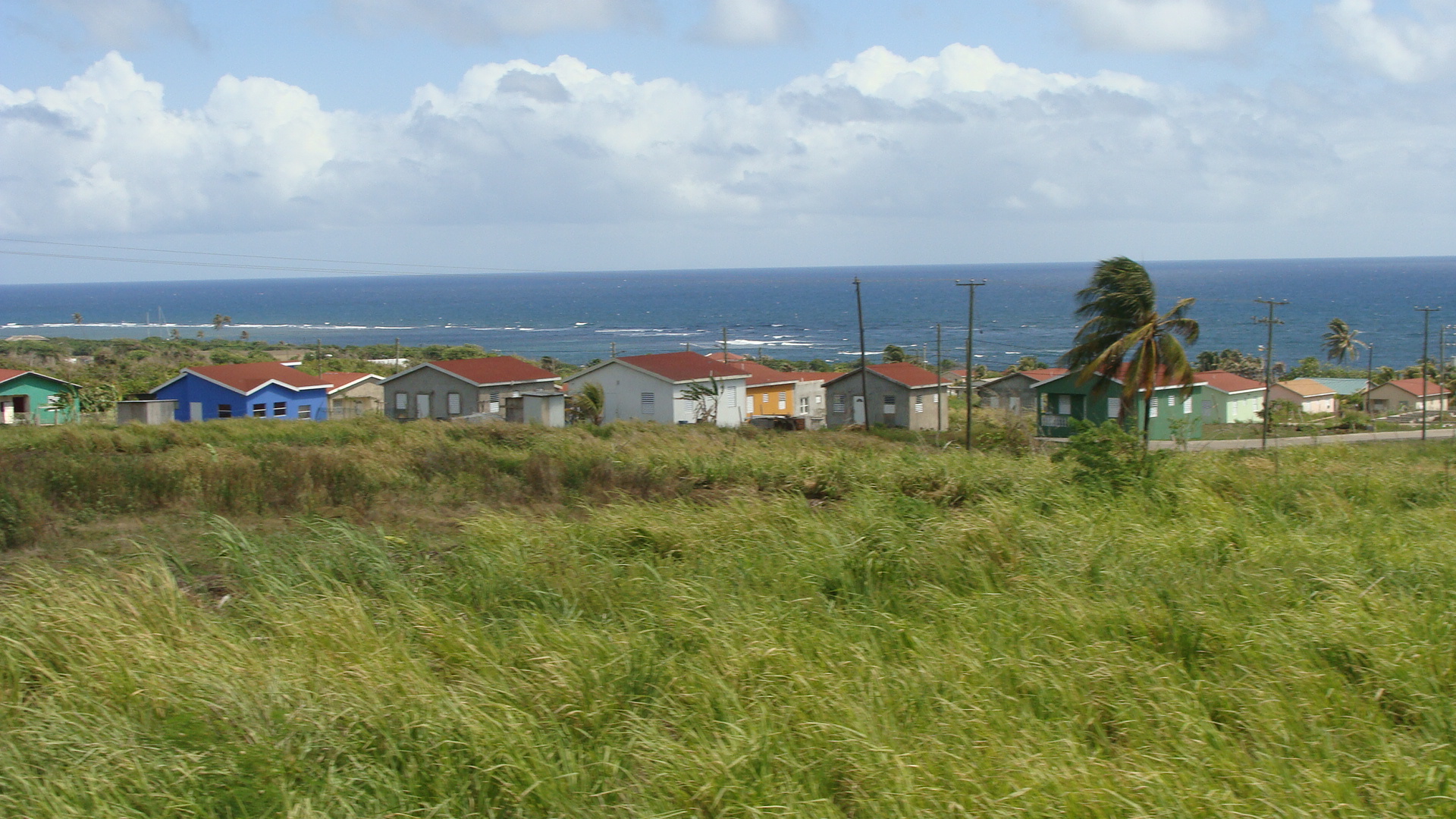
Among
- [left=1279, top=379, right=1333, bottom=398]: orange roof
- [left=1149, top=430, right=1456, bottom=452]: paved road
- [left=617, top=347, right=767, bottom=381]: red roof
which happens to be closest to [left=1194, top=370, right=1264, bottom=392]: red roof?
[left=1279, top=379, right=1333, bottom=398]: orange roof

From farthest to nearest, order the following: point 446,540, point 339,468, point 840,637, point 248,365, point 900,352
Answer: point 900,352 < point 248,365 < point 339,468 < point 446,540 < point 840,637

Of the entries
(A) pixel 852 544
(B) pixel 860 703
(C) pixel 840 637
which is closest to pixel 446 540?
(A) pixel 852 544

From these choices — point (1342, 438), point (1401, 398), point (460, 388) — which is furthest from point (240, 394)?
point (1401, 398)

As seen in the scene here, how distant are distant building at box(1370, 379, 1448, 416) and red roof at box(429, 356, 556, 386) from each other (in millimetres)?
46678

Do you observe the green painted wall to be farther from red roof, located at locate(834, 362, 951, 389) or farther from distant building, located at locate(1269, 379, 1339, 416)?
distant building, located at locate(1269, 379, 1339, 416)

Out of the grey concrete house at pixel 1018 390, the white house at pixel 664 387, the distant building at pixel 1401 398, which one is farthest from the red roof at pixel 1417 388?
the white house at pixel 664 387

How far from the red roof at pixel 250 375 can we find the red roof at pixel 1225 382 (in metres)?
43.2

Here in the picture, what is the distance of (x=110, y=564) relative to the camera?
9250mm

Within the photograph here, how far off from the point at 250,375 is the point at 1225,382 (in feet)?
155

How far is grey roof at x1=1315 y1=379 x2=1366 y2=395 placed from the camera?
2874 inches

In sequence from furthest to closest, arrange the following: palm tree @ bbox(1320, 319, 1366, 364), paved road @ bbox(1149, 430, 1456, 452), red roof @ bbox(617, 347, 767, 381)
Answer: palm tree @ bbox(1320, 319, 1366, 364)
red roof @ bbox(617, 347, 767, 381)
paved road @ bbox(1149, 430, 1456, 452)

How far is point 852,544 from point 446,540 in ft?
13.6

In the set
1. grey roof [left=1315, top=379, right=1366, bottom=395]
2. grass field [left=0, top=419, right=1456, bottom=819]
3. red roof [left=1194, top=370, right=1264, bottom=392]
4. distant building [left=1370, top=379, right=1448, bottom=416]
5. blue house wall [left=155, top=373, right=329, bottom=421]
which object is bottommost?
grey roof [left=1315, top=379, right=1366, bottom=395]

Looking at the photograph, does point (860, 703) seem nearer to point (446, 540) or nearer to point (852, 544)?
point (852, 544)
